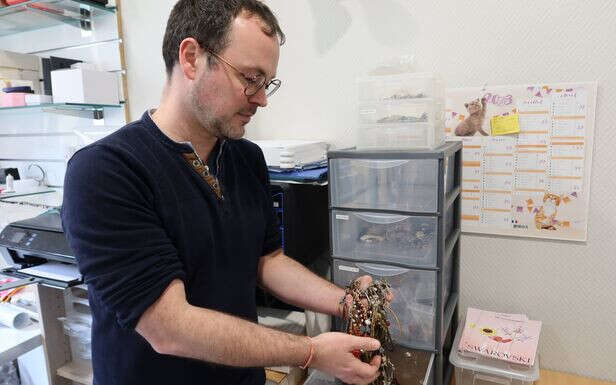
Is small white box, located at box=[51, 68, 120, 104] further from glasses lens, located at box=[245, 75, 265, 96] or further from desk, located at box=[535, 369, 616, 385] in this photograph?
desk, located at box=[535, 369, 616, 385]

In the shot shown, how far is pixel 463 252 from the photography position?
154cm

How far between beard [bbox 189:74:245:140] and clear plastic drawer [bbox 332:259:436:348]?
61 centimetres

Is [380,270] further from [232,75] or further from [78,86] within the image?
[78,86]

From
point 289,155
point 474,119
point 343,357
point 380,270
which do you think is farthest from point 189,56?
point 474,119

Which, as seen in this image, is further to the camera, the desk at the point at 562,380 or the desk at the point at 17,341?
the desk at the point at 562,380

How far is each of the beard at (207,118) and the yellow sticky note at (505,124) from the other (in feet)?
3.16

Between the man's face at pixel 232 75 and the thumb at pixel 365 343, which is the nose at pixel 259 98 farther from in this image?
the thumb at pixel 365 343

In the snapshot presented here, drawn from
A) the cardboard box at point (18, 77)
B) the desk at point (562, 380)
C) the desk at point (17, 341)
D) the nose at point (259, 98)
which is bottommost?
the desk at point (562, 380)

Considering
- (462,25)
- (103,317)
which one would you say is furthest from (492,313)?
(103,317)

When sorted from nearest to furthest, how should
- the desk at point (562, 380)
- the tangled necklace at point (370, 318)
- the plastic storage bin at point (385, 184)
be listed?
the tangled necklace at point (370, 318) → the plastic storage bin at point (385, 184) → the desk at point (562, 380)

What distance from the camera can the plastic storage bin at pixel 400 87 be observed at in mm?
1203

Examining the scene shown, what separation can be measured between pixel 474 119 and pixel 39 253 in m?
1.56

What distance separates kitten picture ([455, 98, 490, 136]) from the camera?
1.44 m

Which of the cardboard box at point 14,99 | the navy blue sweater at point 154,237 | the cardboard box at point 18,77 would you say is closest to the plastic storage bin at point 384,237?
the navy blue sweater at point 154,237
